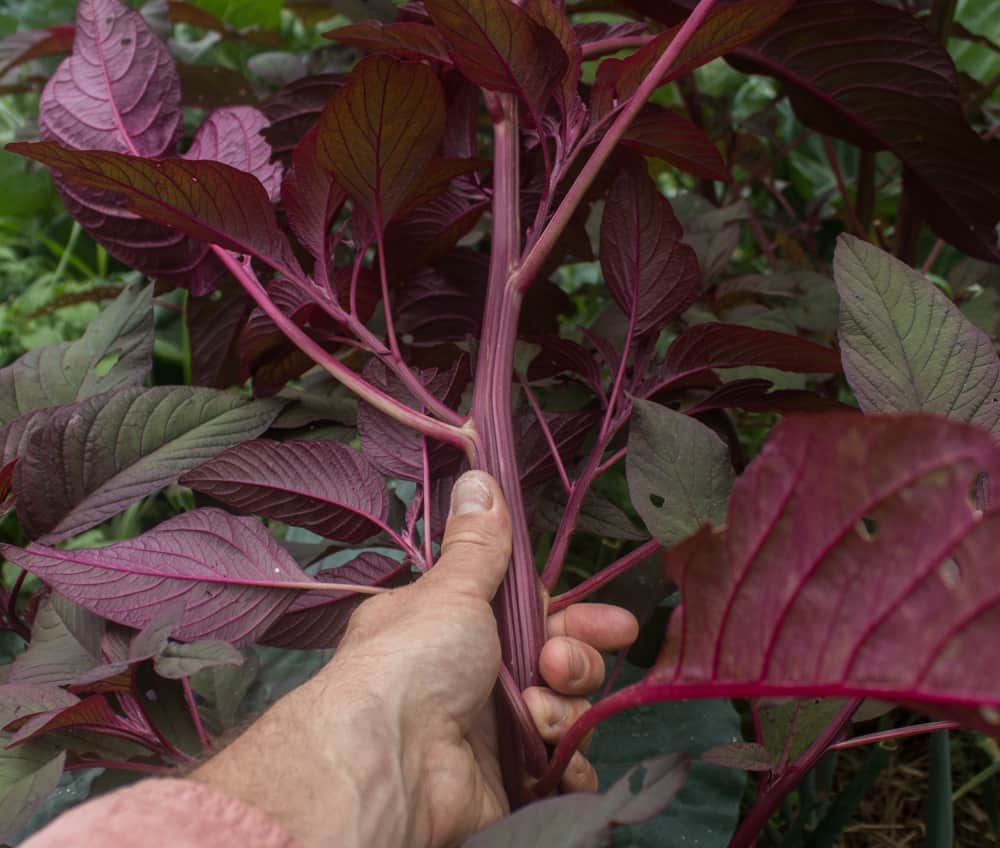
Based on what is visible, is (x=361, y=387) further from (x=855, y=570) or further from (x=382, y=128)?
(x=855, y=570)

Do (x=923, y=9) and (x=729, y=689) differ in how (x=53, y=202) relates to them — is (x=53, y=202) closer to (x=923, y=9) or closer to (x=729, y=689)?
(x=923, y=9)

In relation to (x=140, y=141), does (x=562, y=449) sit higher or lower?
lower

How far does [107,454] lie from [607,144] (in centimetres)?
43

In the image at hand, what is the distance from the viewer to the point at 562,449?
681 mm

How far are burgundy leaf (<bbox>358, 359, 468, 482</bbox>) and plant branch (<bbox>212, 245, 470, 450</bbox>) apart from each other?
2 centimetres

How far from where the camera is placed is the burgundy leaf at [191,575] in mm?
560

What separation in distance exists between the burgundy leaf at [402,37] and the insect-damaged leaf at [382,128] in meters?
0.08

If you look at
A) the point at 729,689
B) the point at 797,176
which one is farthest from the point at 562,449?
the point at 797,176

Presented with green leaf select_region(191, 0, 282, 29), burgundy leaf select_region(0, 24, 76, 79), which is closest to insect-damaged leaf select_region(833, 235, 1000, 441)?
burgundy leaf select_region(0, 24, 76, 79)

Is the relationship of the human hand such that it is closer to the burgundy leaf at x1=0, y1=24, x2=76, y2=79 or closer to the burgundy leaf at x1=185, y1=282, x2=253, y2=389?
the burgundy leaf at x1=185, y1=282, x2=253, y2=389

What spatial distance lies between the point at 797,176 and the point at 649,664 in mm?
1494

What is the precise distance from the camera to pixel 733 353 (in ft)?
2.01

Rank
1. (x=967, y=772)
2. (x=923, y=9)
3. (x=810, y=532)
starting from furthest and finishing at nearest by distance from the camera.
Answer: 1. (x=923, y=9)
2. (x=967, y=772)
3. (x=810, y=532)

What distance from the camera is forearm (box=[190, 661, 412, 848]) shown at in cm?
41
